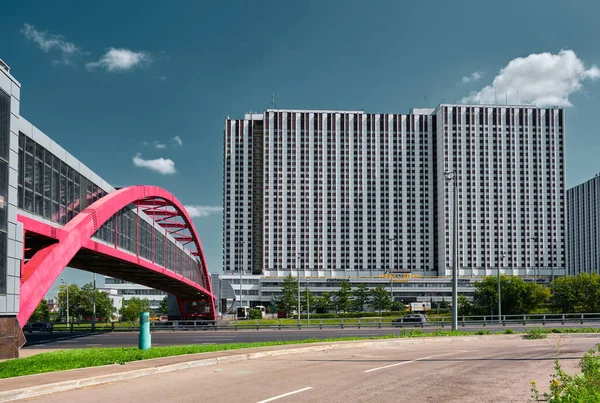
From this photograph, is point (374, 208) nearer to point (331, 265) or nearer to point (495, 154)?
point (331, 265)

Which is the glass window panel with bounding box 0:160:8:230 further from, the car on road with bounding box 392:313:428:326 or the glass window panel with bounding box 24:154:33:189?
the car on road with bounding box 392:313:428:326

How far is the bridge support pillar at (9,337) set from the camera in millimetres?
20411

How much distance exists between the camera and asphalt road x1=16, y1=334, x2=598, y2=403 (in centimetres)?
1118

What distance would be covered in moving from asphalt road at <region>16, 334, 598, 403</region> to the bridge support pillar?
28.5 feet

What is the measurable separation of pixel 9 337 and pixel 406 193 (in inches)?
5828

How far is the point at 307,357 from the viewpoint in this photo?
20.0 metres

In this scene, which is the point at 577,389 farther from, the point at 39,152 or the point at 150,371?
the point at 39,152

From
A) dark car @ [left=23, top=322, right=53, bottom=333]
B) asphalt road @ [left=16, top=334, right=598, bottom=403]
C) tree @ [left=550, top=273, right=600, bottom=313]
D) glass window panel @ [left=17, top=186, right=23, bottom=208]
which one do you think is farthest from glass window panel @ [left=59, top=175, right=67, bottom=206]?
tree @ [left=550, top=273, right=600, bottom=313]

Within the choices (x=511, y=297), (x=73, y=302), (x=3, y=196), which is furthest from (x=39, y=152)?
(x=73, y=302)

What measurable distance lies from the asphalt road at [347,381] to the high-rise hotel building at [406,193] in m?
138

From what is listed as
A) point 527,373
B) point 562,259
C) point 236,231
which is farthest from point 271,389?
point 562,259

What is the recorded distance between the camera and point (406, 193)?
535 ft

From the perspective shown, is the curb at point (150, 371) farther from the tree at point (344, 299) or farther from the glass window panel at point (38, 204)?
the tree at point (344, 299)

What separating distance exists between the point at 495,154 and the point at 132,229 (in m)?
136
